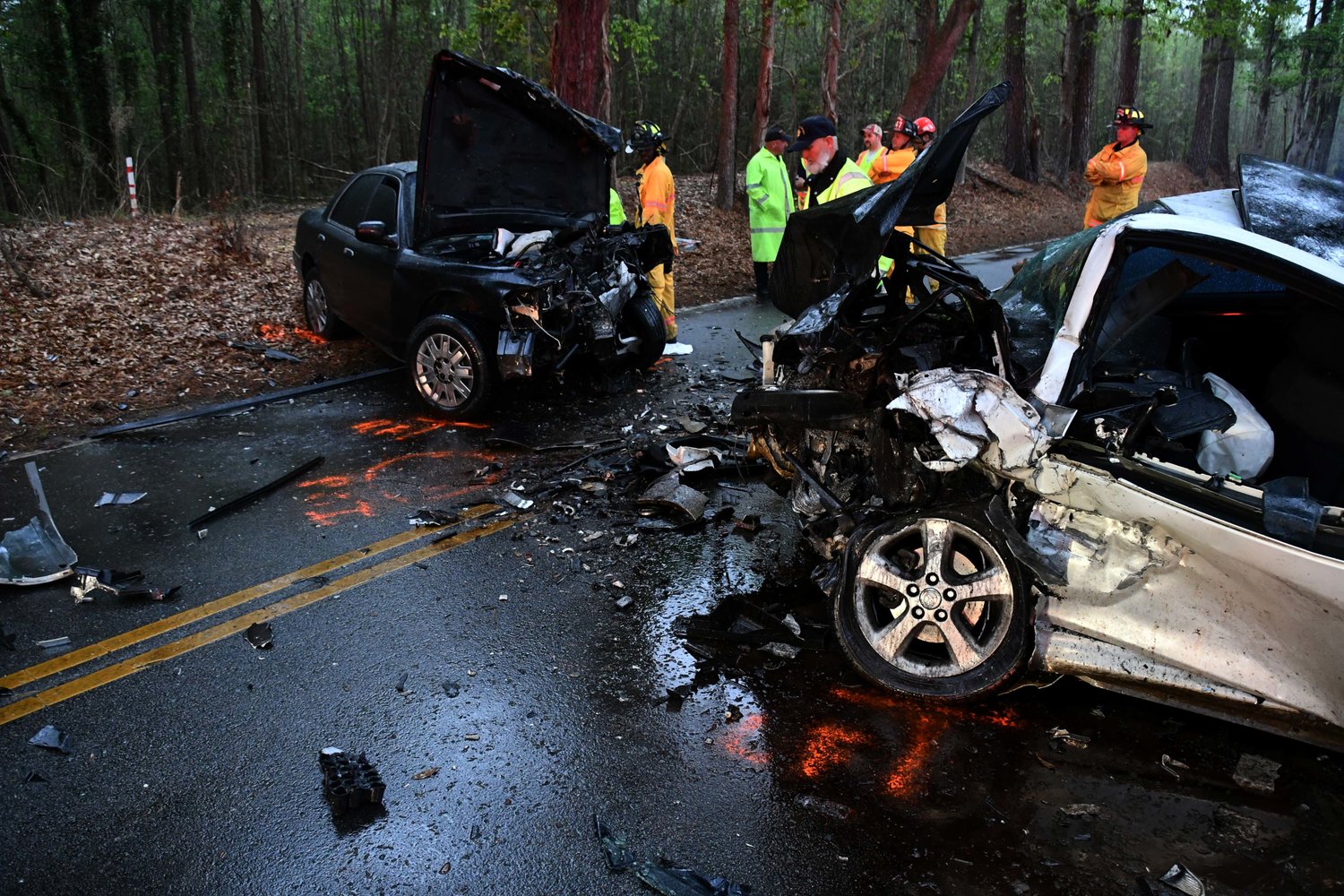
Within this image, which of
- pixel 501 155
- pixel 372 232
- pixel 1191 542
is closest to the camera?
pixel 1191 542

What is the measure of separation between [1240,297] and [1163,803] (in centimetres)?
261

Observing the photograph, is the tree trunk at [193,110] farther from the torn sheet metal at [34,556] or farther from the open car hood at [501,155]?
the torn sheet metal at [34,556]

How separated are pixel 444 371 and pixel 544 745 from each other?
4281 millimetres

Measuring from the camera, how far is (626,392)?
7.90 m

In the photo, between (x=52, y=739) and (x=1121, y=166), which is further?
(x=1121, y=166)

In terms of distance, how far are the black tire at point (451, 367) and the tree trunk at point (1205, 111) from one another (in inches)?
1208

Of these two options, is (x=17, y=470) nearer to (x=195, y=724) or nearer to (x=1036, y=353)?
(x=195, y=724)

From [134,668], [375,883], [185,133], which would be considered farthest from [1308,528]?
[185,133]

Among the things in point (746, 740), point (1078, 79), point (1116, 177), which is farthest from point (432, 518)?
point (1078, 79)

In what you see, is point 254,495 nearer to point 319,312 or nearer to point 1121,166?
point 319,312

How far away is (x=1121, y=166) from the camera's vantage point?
9500mm

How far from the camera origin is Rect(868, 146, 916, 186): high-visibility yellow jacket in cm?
983

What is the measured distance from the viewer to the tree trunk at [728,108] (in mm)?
15352

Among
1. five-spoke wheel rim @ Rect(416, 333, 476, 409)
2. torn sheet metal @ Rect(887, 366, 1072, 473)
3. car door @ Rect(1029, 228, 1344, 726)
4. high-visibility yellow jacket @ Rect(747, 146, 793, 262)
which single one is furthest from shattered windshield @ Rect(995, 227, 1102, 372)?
high-visibility yellow jacket @ Rect(747, 146, 793, 262)
